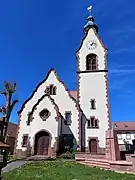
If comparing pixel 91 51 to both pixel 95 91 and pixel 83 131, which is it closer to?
pixel 95 91

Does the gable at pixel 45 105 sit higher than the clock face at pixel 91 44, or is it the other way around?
the clock face at pixel 91 44

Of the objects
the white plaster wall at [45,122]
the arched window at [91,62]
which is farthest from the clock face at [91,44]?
the white plaster wall at [45,122]

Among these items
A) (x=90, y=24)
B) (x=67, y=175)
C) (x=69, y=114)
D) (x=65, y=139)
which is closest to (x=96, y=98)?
(x=69, y=114)

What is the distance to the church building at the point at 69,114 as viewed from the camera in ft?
97.5

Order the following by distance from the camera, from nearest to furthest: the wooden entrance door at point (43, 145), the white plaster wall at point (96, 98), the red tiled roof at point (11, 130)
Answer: the wooden entrance door at point (43, 145)
the white plaster wall at point (96, 98)
the red tiled roof at point (11, 130)

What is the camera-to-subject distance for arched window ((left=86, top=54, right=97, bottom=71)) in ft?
118

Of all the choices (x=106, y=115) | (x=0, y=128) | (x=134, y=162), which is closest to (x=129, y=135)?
(x=106, y=115)

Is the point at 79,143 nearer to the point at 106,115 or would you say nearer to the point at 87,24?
the point at 106,115

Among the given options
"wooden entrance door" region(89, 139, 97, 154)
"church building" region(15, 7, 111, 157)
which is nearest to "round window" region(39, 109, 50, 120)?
"church building" region(15, 7, 111, 157)

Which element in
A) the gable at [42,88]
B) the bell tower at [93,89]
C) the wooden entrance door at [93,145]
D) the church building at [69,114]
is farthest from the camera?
the gable at [42,88]

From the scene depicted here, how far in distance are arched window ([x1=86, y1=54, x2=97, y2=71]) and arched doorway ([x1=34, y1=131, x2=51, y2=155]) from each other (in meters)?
14.0

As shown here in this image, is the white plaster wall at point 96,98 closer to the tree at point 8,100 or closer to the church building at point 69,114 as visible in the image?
the church building at point 69,114

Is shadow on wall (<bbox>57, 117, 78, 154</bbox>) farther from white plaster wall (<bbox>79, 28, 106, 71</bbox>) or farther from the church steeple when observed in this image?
the church steeple

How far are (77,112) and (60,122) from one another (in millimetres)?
3418
